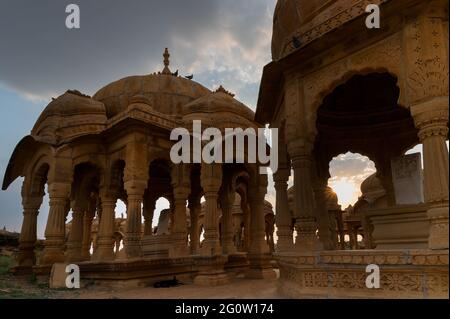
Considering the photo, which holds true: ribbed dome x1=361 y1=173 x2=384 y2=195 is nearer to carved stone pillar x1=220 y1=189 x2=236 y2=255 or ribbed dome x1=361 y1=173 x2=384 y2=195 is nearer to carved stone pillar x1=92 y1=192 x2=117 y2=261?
carved stone pillar x1=220 y1=189 x2=236 y2=255

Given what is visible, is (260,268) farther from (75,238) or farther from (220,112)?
(75,238)

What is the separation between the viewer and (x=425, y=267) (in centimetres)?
525

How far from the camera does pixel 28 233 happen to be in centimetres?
1423

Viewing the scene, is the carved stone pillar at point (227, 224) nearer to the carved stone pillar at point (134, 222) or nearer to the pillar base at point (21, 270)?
the carved stone pillar at point (134, 222)

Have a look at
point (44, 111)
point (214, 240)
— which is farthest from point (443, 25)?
point (44, 111)

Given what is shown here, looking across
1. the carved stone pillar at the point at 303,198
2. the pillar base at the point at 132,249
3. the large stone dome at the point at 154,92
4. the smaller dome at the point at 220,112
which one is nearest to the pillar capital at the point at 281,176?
the carved stone pillar at the point at 303,198

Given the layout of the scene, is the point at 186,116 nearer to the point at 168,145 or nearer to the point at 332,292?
the point at 168,145

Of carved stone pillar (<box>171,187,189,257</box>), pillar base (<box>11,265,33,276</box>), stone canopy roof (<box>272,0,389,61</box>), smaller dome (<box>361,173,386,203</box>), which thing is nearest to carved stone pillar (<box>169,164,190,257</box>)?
carved stone pillar (<box>171,187,189,257</box>)

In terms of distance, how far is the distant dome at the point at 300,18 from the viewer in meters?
7.42

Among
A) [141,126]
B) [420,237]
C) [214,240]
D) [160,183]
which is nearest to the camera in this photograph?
[420,237]

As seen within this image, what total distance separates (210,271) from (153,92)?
9.39m

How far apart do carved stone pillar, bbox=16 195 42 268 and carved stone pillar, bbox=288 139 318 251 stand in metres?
12.1

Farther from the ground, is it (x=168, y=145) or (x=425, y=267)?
(x=168, y=145)
